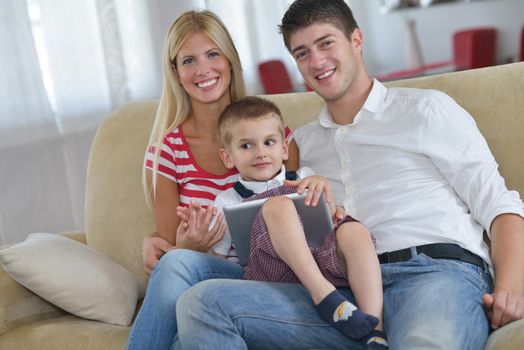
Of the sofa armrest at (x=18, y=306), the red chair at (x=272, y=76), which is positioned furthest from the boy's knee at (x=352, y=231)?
the red chair at (x=272, y=76)

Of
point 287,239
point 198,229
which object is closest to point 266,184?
point 198,229

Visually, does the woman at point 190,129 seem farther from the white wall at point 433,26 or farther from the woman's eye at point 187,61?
the white wall at point 433,26

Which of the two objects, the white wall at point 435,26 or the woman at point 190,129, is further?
the white wall at point 435,26

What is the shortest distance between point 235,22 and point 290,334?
4.16 meters

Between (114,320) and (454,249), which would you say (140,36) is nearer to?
(114,320)

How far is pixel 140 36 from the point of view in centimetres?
477

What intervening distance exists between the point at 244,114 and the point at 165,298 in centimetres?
55

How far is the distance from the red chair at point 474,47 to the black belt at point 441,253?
456 centimetres

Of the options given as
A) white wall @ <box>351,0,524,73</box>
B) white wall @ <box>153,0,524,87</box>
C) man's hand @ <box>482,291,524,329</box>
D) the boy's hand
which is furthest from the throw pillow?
white wall @ <box>351,0,524,73</box>

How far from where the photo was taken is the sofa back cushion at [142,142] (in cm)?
219

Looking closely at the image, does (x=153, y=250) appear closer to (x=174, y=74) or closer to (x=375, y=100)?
(x=174, y=74)

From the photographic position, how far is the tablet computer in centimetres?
197

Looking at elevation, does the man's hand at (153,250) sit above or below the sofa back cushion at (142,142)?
below

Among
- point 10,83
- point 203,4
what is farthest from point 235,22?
point 10,83
